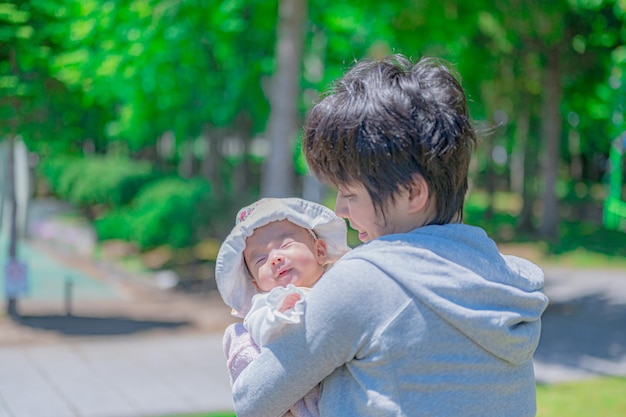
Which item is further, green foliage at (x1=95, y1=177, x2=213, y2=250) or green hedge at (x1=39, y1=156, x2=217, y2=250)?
green hedge at (x1=39, y1=156, x2=217, y2=250)

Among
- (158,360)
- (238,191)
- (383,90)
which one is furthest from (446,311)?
(238,191)

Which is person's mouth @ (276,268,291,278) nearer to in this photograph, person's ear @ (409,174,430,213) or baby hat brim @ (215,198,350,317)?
baby hat brim @ (215,198,350,317)

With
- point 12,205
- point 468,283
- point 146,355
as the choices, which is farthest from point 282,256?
point 12,205

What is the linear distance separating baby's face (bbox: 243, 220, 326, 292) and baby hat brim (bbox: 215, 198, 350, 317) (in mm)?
15

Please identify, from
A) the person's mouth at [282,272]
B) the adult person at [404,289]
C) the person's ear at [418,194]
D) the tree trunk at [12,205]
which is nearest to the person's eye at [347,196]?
the adult person at [404,289]

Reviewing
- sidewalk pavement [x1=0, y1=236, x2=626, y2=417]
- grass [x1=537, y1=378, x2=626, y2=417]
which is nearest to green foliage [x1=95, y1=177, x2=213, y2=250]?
sidewalk pavement [x1=0, y1=236, x2=626, y2=417]

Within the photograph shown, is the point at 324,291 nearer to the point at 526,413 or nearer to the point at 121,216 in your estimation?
the point at 526,413

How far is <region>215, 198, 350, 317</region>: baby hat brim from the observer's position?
172 cm

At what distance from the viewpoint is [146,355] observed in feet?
27.2

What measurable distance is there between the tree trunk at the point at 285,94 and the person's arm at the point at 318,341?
8082 millimetres

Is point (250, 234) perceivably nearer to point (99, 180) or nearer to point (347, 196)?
point (347, 196)

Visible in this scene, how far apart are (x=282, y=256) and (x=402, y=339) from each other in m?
0.39

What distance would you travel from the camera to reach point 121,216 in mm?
18047

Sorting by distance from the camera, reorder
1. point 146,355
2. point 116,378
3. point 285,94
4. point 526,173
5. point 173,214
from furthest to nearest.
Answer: point 526,173, point 173,214, point 285,94, point 146,355, point 116,378
